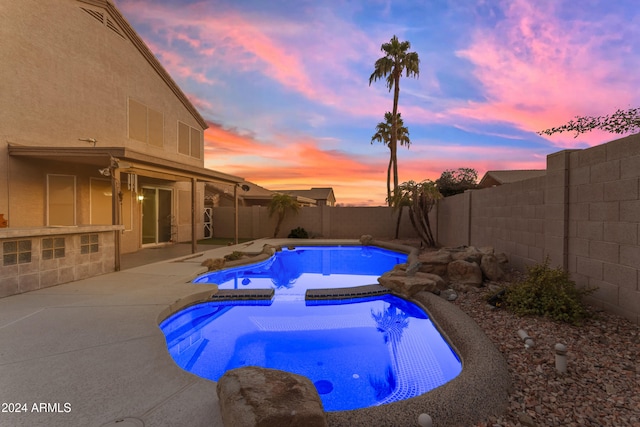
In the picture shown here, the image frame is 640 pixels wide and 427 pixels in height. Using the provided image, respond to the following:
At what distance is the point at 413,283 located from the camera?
6.18 metres

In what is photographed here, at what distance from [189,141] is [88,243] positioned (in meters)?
8.10

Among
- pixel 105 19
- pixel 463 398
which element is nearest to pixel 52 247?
pixel 463 398

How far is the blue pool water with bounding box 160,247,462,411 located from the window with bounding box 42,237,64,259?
3143 mm

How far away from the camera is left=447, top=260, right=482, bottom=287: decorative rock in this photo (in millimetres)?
6266

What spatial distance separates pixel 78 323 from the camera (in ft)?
13.7

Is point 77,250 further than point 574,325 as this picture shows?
Yes

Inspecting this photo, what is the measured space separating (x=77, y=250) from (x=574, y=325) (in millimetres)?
8878

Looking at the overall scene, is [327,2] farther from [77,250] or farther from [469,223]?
[77,250]

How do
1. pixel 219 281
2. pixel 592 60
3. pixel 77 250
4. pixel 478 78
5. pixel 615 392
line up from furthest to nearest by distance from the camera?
pixel 478 78, pixel 592 60, pixel 219 281, pixel 77 250, pixel 615 392

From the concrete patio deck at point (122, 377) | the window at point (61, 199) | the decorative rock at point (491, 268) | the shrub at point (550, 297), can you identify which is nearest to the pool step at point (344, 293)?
the concrete patio deck at point (122, 377)

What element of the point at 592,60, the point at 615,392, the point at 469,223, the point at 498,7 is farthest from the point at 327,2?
the point at 615,392

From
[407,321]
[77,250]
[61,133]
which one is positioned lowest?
[407,321]

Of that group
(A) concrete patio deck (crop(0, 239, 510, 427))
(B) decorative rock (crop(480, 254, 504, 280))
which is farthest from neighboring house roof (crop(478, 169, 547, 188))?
(A) concrete patio deck (crop(0, 239, 510, 427))

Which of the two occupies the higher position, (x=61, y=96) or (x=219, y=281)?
(x=61, y=96)
